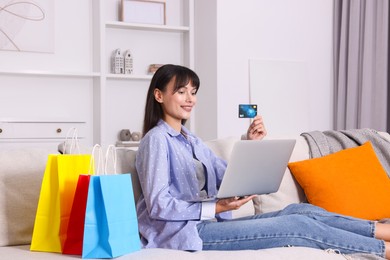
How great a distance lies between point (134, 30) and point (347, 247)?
3.38m

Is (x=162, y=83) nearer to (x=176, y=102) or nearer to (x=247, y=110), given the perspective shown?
(x=176, y=102)

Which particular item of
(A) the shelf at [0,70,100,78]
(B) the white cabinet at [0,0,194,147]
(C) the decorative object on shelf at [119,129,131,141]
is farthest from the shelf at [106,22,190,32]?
(C) the decorative object on shelf at [119,129,131,141]

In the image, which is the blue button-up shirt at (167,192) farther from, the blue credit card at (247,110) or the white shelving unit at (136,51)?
the white shelving unit at (136,51)

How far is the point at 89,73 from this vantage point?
4.69m

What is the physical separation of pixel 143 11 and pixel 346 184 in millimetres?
2785

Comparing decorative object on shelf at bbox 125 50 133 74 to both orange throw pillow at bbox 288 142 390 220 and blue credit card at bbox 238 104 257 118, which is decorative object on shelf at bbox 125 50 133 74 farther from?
orange throw pillow at bbox 288 142 390 220

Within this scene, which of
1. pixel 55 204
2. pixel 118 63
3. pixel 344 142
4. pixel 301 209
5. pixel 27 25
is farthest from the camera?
pixel 118 63

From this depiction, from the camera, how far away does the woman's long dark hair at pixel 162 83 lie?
2320mm

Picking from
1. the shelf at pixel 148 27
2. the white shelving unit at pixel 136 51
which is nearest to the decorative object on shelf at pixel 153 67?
the white shelving unit at pixel 136 51

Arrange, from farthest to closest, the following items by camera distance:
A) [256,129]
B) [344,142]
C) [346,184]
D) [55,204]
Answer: [344,142] < [346,184] < [256,129] < [55,204]

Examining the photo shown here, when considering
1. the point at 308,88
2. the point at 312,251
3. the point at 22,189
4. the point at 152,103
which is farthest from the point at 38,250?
the point at 308,88

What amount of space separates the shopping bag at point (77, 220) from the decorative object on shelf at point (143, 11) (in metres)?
3.16

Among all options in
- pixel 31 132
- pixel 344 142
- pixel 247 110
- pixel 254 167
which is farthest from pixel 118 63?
pixel 254 167

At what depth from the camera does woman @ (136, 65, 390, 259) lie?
2.04 m
